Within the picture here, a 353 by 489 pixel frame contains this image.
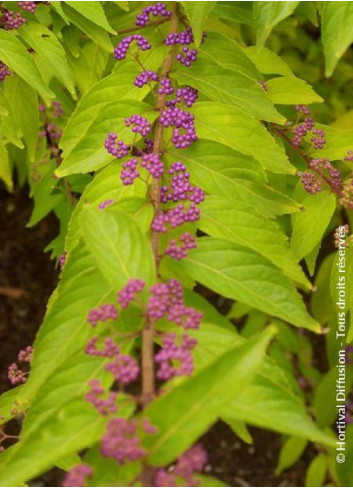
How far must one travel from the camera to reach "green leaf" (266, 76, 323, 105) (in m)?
1.91

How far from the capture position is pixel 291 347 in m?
3.00

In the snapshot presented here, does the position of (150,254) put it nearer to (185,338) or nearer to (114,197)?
(185,338)

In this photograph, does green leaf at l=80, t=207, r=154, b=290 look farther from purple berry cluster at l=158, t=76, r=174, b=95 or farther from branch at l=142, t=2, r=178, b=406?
purple berry cluster at l=158, t=76, r=174, b=95

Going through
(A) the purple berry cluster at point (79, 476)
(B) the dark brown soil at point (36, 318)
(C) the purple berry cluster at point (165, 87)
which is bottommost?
(B) the dark brown soil at point (36, 318)

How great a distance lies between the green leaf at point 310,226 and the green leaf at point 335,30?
18.9 inches

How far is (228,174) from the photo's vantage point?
55.7 inches

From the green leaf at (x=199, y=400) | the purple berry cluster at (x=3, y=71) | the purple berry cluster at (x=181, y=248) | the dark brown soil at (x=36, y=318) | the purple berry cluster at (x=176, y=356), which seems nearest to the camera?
the green leaf at (x=199, y=400)

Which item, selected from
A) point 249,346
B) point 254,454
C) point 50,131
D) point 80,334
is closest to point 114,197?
point 80,334

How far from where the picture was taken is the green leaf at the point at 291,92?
1908 millimetres

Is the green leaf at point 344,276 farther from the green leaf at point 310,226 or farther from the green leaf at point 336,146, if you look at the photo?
the green leaf at point 336,146

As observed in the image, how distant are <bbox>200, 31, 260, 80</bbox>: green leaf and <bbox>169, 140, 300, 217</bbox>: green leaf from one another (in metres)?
0.33

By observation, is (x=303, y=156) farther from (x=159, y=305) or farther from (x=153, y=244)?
(x=159, y=305)

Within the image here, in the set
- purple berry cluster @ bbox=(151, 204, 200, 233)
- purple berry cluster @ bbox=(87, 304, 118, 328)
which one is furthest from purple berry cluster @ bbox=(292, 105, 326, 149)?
purple berry cluster @ bbox=(87, 304, 118, 328)

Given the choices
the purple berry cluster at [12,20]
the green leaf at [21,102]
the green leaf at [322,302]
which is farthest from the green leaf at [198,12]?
the green leaf at [322,302]
